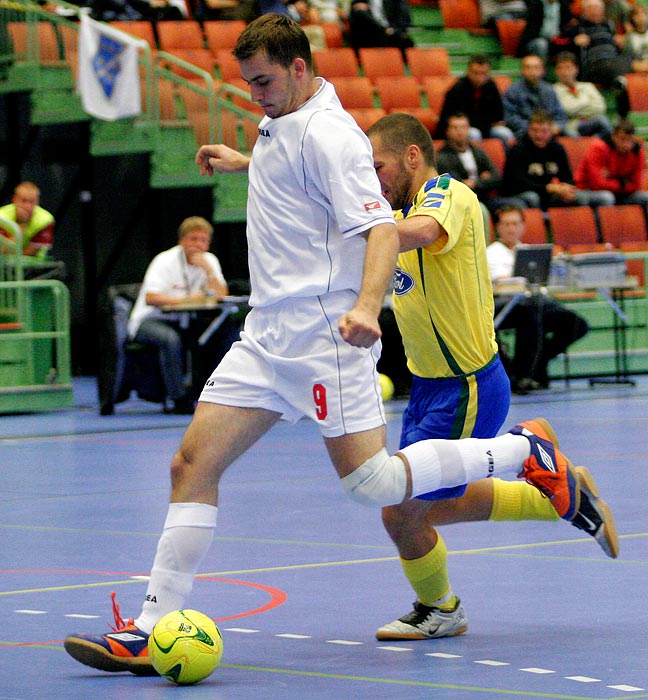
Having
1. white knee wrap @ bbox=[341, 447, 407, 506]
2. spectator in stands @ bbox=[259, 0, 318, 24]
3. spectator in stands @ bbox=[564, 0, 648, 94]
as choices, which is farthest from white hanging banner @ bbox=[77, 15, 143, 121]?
white knee wrap @ bbox=[341, 447, 407, 506]

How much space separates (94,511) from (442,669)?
3.77 m

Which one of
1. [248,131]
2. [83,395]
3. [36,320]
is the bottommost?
[83,395]

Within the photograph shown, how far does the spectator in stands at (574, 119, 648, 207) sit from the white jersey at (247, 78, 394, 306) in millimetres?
13849

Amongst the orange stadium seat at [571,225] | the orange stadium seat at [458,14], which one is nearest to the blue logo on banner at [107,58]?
the orange stadium seat at [571,225]

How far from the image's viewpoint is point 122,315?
45.5 feet

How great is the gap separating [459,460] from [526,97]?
15.0m

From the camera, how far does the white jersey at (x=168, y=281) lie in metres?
13.5

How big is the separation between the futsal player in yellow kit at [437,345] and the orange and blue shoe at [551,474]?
0.33ft

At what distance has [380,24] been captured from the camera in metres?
20.3

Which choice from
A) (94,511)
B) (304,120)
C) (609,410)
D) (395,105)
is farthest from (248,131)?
(304,120)

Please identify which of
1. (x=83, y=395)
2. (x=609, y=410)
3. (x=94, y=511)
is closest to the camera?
(x=94, y=511)

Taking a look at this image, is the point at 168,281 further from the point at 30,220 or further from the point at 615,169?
the point at 615,169

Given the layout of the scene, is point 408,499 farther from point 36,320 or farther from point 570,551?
point 36,320

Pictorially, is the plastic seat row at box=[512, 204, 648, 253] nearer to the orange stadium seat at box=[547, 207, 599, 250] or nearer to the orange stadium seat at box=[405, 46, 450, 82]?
the orange stadium seat at box=[547, 207, 599, 250]
